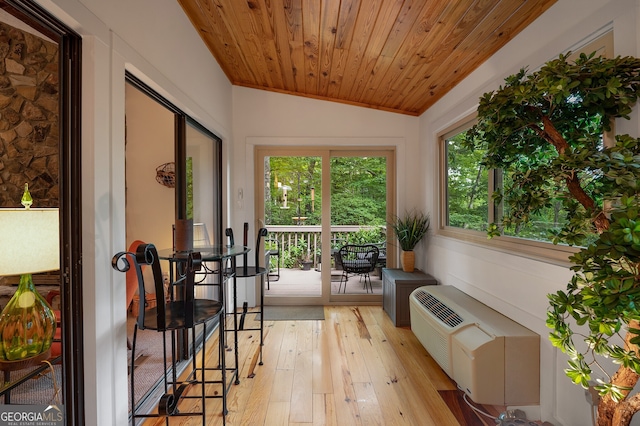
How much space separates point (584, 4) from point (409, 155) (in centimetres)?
253

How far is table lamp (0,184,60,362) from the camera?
1054 millimetres

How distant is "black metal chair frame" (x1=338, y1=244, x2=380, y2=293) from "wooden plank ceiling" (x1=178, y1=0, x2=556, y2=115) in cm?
190

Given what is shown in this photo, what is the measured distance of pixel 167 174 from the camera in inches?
95.8

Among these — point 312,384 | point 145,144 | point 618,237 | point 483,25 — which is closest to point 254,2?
point 145,144

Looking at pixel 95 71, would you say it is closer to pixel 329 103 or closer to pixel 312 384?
pixel 312 384

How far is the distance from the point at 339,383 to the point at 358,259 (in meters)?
1.97

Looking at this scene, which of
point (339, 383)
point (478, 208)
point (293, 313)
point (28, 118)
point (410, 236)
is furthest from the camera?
point (293, 313)

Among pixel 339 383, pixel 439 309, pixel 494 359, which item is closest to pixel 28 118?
pixel 339 383

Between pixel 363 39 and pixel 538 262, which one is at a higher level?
pixel 363 39

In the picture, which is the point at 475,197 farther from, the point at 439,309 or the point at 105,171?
the point at 105,171

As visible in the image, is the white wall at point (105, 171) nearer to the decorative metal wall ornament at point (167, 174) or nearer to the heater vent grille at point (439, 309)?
the decorative metal wall ornament at point (167, 174)

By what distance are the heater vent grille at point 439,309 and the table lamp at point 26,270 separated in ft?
7.54

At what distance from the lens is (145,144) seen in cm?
215

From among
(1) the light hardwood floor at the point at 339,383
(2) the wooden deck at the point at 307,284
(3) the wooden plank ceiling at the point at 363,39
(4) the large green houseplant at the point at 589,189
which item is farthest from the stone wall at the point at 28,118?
(2) the wooden deck at the point at 307,284
